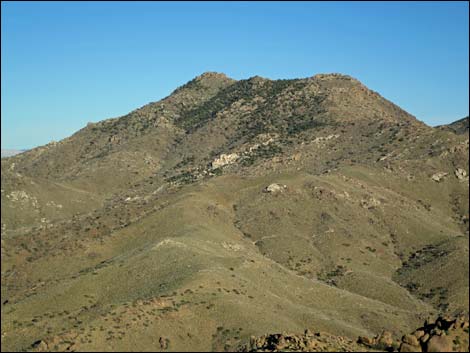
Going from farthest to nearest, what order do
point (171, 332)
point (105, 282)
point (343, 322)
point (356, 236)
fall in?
point (356, 236) → point (105, 282) → point (343, 322) → point (171, 332)

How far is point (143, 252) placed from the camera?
109375 mm

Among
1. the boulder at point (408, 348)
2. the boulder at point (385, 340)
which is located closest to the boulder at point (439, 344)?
the boulder at point (408, 348)

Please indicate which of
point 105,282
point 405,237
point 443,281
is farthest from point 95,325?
point 405,237

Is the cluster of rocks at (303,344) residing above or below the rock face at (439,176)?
below

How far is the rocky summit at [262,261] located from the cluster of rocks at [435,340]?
0.16 m

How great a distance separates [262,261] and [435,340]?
72.1 m

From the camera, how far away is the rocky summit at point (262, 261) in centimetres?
7031

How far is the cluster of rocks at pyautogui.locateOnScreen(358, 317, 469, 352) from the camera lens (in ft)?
141

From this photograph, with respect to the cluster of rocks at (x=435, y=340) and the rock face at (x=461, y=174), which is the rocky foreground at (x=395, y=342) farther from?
the rock face at (x=461, y=174)

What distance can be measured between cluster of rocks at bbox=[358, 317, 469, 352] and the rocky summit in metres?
0.16

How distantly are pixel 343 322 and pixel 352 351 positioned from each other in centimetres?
4148

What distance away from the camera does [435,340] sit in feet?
142

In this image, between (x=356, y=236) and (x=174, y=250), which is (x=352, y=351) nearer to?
(x=174, y=250)

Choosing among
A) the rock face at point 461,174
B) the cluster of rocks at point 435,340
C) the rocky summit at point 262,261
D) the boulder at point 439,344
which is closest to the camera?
the boulder at point 439,344
